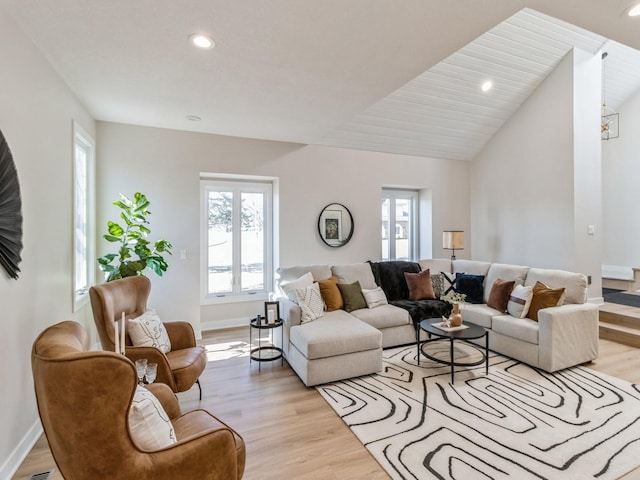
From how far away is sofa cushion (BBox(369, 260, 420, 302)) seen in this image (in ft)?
14.5

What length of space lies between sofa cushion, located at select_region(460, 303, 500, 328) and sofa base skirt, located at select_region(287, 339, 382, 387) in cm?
146

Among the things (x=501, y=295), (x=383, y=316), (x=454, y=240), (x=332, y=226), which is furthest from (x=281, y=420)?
(x=454, y=240)

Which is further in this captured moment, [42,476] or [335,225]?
[335,225]

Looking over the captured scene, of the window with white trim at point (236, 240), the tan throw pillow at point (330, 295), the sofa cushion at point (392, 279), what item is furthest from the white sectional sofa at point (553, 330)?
the window with white trim at point (236, 240)

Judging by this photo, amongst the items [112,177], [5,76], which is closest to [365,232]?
[112,177]

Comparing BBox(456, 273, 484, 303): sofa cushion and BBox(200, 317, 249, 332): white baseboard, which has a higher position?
BBox(456, 273, 484, 303): sofa cushion

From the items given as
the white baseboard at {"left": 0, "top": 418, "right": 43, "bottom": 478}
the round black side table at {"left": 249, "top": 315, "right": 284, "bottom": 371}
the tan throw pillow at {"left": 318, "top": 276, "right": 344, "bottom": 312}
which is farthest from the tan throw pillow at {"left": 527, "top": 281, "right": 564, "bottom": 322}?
the white baseboard at {"left": 0, "top": 418, "right": 43, "bottom": 478}

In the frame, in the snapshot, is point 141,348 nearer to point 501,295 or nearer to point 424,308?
point 424,308

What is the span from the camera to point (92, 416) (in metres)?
1.09

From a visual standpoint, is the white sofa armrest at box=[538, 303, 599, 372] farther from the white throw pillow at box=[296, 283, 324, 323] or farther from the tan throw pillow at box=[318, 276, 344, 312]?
the white throw pillow at box=[296, 283, 324, 323]

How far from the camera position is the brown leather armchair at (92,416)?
107 cm

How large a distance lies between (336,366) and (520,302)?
214 cm

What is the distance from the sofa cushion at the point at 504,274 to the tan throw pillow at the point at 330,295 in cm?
192

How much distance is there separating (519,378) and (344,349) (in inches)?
65.4
